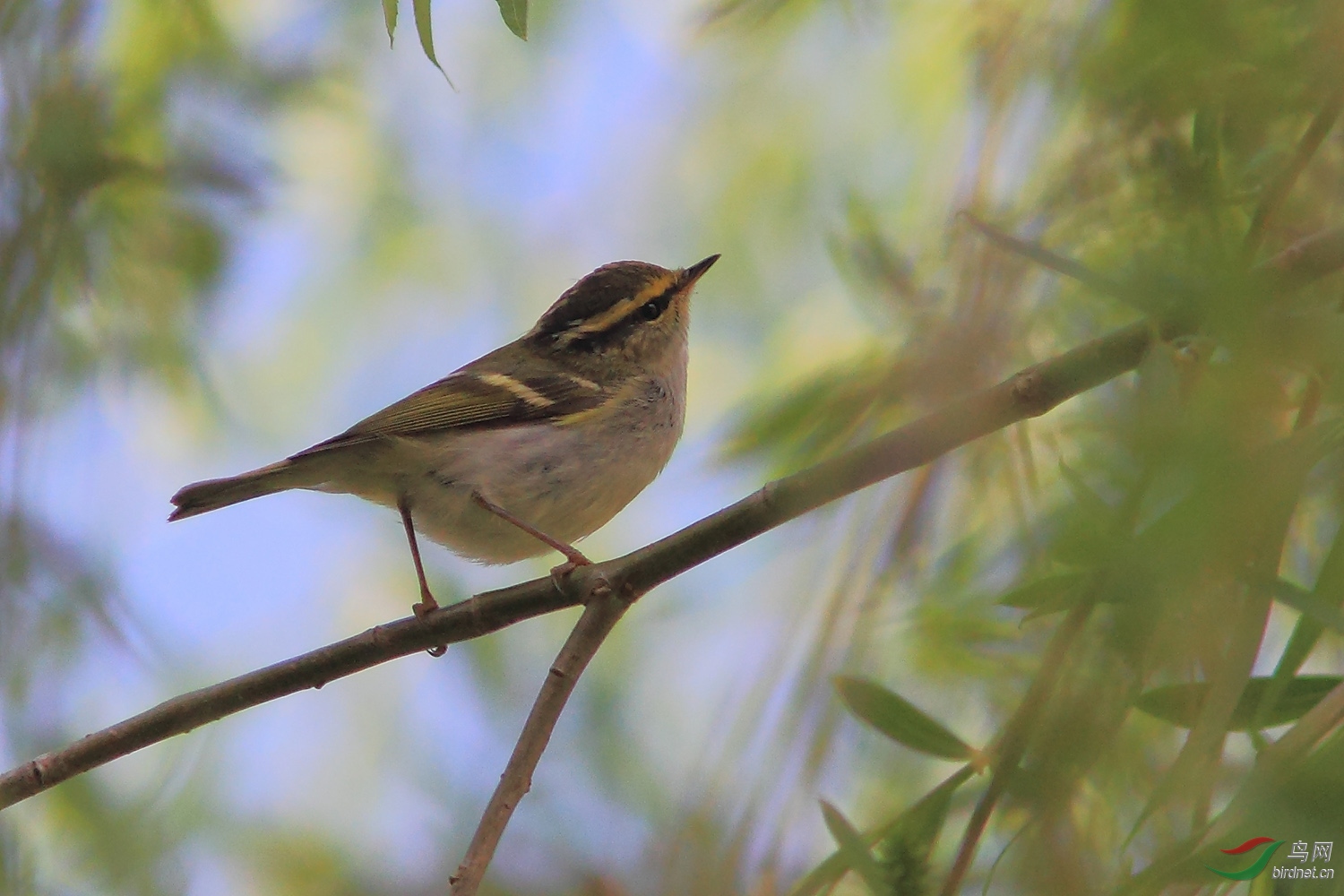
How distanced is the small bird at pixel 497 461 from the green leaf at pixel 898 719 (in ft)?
4.99

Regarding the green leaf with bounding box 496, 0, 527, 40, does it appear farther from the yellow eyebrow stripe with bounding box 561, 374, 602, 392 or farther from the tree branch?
the yellow eyebrow stripe with bounding box 561, 374, 602, 392

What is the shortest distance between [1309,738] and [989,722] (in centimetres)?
84

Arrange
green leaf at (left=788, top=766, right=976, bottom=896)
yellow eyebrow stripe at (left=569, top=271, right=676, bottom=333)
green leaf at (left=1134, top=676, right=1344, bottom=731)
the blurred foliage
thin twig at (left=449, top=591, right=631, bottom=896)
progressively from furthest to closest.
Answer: yellow eyebrow stripe at (left=569, top=271, right=676, bottom=333), thin twig at (left=449, top=591, right=631, bottom=896), green leaf at (left=788, top=766, right=976, bottom=896), green leaf at (left=1134, top=676, right=1344, bottom=731), the blurred foliage

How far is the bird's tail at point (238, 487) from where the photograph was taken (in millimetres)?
3336

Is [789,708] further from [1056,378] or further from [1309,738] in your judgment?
[1309,738]

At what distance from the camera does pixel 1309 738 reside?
1348 mm

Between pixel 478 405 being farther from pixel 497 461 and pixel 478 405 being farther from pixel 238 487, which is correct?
pixel 238 487

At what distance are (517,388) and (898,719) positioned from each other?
2.19 m

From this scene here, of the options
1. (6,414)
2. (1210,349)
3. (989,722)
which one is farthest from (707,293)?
(1210,349)

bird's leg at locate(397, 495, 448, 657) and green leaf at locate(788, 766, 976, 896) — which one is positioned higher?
bird's leg at locate(397, 495, 448, 657)

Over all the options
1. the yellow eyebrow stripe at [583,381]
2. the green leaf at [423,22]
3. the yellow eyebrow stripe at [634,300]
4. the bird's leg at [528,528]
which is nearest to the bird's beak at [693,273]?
the yellow eyebrow stripe at [634,300]

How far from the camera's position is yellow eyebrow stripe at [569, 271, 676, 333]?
4.22 metres

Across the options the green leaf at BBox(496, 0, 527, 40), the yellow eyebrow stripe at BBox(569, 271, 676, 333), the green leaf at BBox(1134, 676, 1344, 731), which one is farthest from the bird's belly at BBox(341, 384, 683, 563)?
the green leaf at BBox(1134, 676, 1344, 731)

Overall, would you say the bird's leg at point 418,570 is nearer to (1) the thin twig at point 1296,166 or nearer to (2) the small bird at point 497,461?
(2) the small bird at point 497,461
